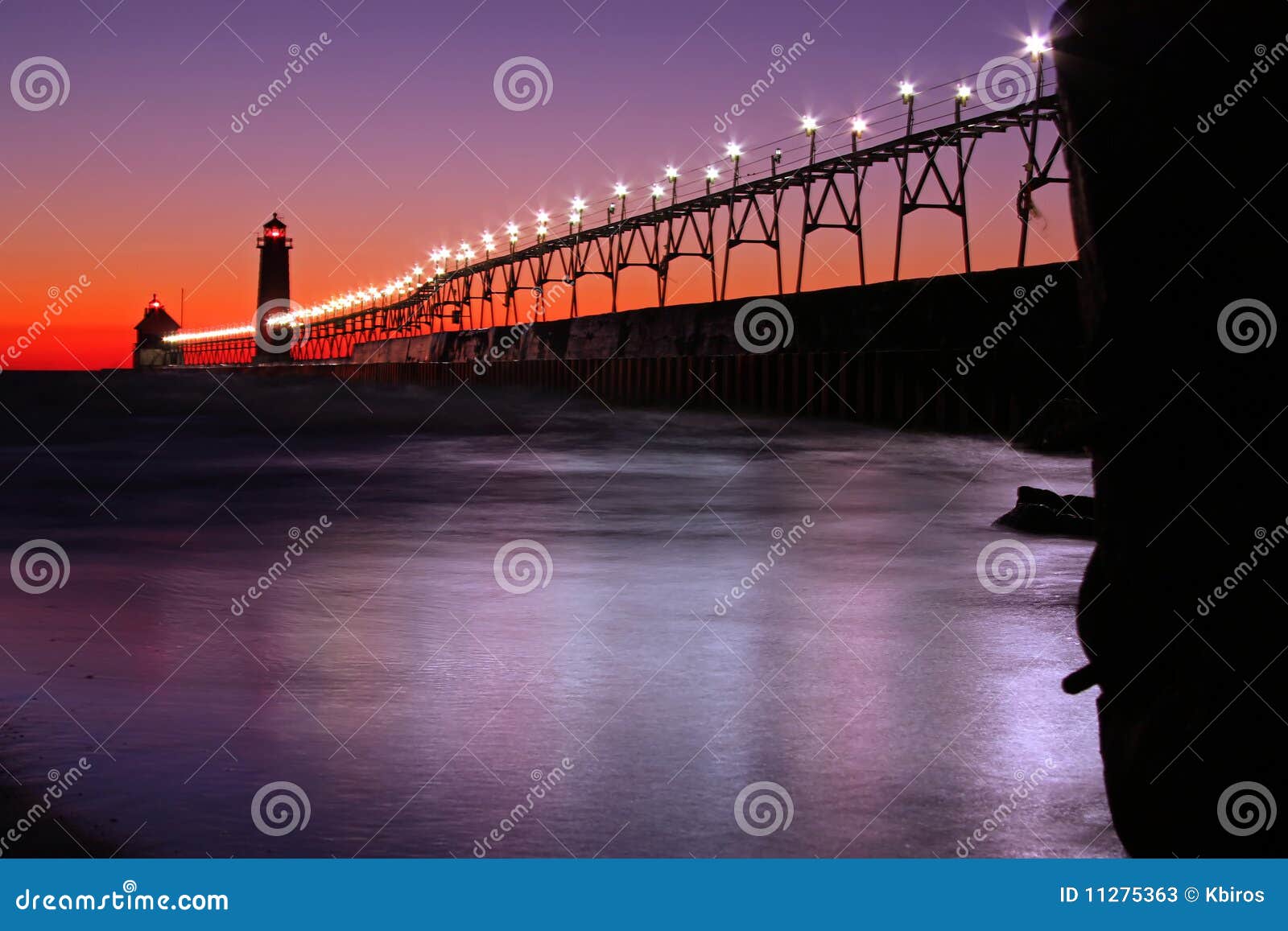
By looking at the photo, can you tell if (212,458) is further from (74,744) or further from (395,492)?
(74,744)

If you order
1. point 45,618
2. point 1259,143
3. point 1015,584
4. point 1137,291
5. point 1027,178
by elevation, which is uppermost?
point 1027,178

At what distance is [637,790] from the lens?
5.42 meters

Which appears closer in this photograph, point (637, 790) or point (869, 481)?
point (637, 790)

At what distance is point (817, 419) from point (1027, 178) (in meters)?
13.7

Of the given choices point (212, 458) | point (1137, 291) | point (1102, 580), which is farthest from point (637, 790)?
point (212, 458)
